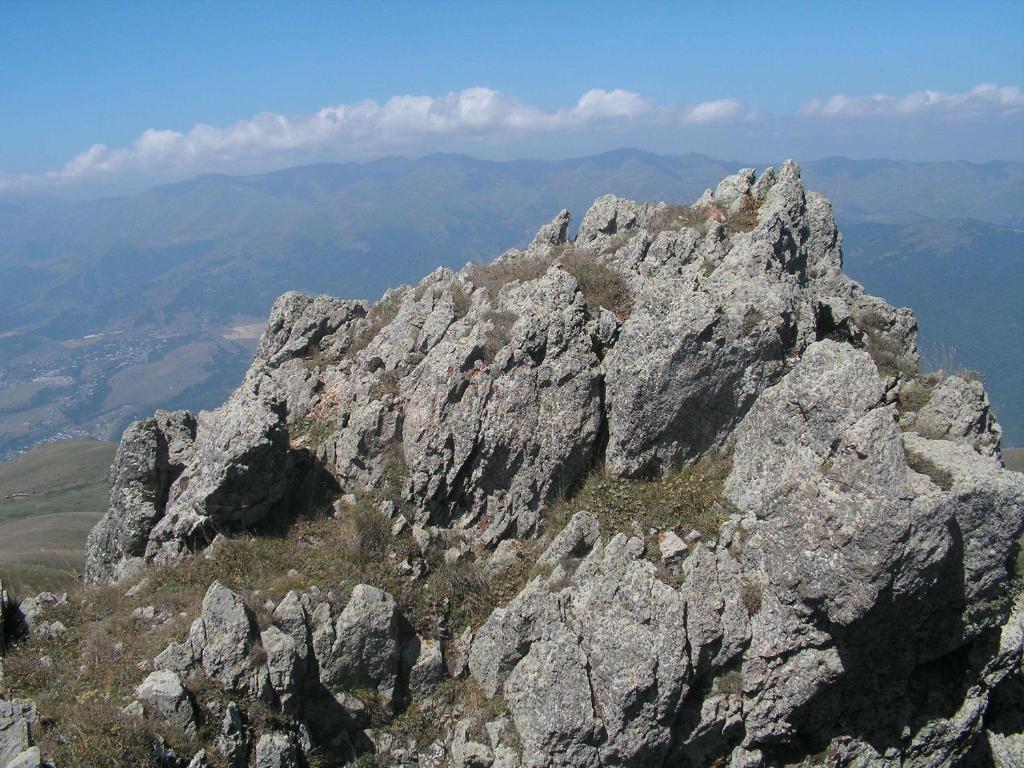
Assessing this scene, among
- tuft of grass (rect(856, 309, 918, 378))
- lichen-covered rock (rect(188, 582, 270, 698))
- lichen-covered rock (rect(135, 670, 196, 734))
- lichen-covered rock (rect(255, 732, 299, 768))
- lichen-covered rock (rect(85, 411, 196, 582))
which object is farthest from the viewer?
lichen-covered rock (rect(85, 411, 196, 582))

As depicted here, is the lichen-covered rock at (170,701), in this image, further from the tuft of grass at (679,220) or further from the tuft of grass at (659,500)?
the tuft of grass at (679,220)

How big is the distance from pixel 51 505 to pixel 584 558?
417ft

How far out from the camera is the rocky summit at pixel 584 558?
512 inches

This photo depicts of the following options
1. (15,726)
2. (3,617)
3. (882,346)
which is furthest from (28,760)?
(882,346)

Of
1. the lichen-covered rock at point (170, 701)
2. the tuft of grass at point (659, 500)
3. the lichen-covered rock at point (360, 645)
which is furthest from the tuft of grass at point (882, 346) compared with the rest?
the lichen-covered rock at point (170, 701)

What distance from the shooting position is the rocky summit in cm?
1300

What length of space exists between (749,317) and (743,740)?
985cm

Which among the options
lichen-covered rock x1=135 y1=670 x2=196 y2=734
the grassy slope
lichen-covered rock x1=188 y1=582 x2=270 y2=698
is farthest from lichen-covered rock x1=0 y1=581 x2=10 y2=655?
the grassy slope

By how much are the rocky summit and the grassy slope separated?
1049 centimetres

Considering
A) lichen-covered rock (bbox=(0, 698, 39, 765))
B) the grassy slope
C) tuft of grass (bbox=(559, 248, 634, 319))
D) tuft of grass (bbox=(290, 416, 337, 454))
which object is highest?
tuft of grass (bbox=(559, 248, 634, 319))

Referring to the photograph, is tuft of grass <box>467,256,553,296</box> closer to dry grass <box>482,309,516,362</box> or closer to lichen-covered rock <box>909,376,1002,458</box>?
dry grass <box>482,309,516,362</box>

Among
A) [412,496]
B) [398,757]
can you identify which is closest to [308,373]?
[412,496]

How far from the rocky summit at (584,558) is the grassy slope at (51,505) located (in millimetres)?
10491

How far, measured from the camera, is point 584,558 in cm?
1555
